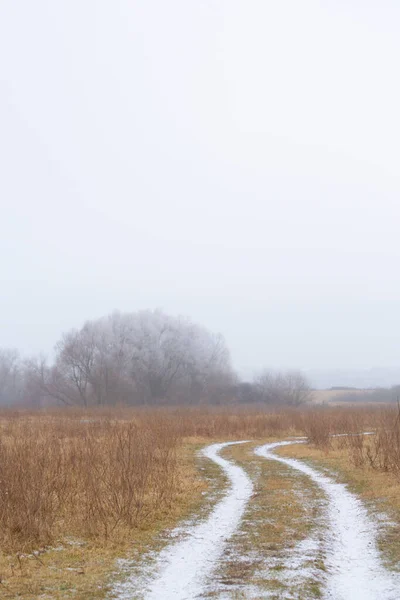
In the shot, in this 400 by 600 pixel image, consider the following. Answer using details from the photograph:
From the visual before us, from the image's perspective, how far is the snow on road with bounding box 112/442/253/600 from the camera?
593 centimetres

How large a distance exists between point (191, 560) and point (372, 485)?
665 centimetres

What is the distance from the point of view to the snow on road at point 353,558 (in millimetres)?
5926

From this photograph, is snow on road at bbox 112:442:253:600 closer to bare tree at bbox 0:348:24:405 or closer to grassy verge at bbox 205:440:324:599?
grassy verge at bbox 205:440:324:599

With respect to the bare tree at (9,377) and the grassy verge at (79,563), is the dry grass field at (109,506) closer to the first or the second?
the grassy verge at (79,563)

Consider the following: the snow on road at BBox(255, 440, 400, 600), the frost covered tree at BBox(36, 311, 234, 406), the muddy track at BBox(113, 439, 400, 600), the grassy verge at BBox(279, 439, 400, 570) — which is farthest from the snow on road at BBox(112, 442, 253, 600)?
the frost covered tree at BBox(36, 311, 234, 406)

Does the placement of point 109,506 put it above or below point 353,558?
above

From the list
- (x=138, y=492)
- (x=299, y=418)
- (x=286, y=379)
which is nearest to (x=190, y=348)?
(x=286, y=379)

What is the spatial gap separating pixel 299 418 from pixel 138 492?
2344 centimetres

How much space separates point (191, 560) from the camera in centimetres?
709

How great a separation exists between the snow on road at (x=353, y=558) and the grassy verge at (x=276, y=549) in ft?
0.60

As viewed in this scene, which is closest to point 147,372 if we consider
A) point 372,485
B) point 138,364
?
point 138,364

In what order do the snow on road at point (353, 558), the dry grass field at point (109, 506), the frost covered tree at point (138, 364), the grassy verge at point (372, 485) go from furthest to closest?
the frost covered tree at point (138, 364), the grassy verge at point (372, 485), the dry grass field at point (109, 506), the snow on road at point (353, 558)

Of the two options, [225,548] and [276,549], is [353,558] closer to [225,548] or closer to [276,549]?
[276,549]

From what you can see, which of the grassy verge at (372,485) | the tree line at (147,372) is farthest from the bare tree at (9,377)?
the grassy verge at (372,485)
